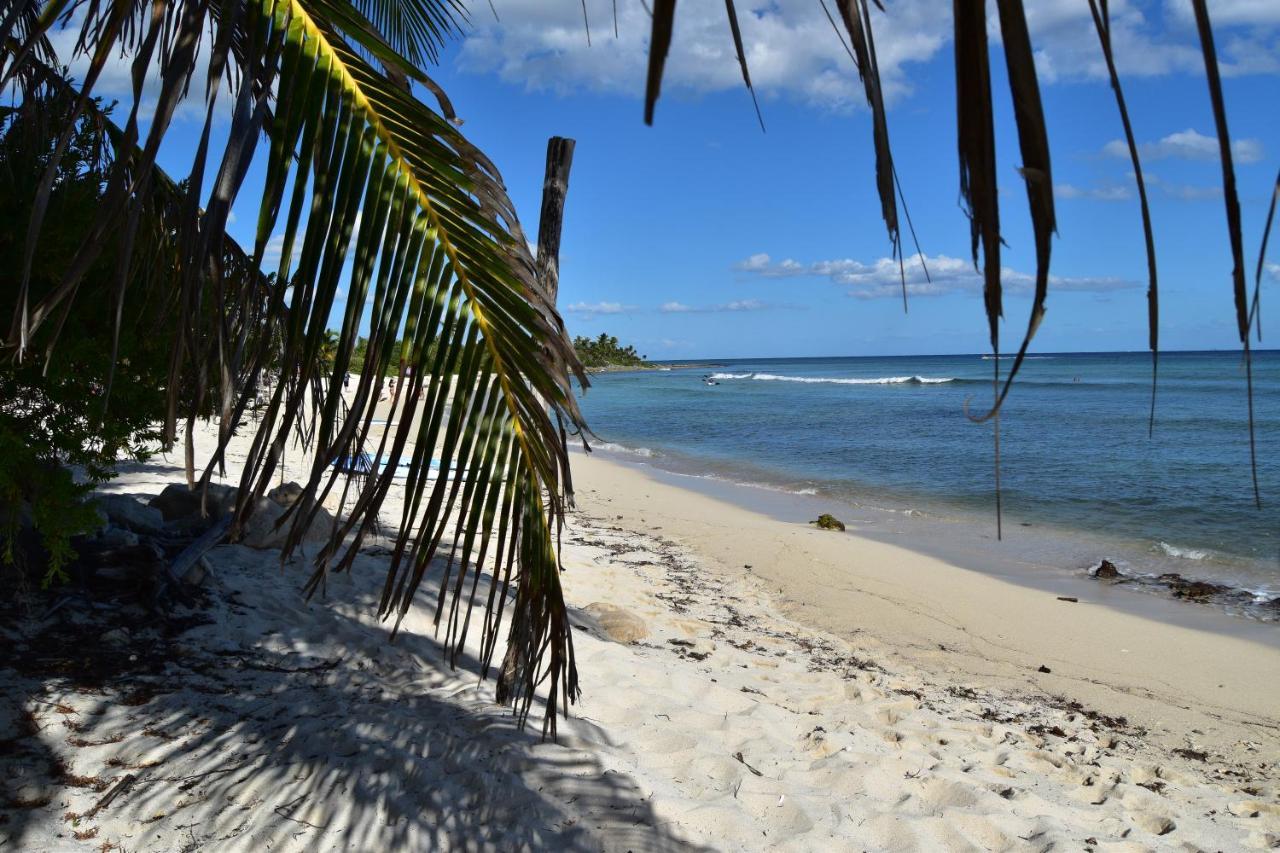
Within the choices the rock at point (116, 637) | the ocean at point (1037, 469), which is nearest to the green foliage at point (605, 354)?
the ocean at point (1037, 469)

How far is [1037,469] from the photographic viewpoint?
16984 millimetres

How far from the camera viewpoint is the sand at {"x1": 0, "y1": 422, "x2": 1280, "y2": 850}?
2799 millimetres

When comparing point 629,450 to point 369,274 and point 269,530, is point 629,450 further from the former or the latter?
point 369,274

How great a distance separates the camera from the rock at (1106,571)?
872 centimetres

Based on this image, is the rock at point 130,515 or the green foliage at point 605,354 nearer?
the rock at point 130,515

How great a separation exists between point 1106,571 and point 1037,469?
8781 millimetres

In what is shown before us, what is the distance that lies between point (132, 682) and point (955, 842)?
3.19 m

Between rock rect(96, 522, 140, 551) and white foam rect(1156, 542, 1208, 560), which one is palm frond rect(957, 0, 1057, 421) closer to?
rock rect(96, 522, 140, 551)

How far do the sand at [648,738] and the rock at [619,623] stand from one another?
6 centimetres

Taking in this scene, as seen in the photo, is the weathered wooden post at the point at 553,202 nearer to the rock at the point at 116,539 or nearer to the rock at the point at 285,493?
the rock at the point at 116,539

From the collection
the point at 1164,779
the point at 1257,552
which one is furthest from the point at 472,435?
the point at 1257,552

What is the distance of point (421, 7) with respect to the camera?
4.71 m

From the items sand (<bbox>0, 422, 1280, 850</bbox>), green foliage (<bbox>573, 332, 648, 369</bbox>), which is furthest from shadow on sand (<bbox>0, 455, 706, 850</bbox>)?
green foliage (<bbox>573, 332, 648, 369</bbox>)

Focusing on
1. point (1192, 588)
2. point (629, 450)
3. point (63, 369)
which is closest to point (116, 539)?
point (63, 369)
